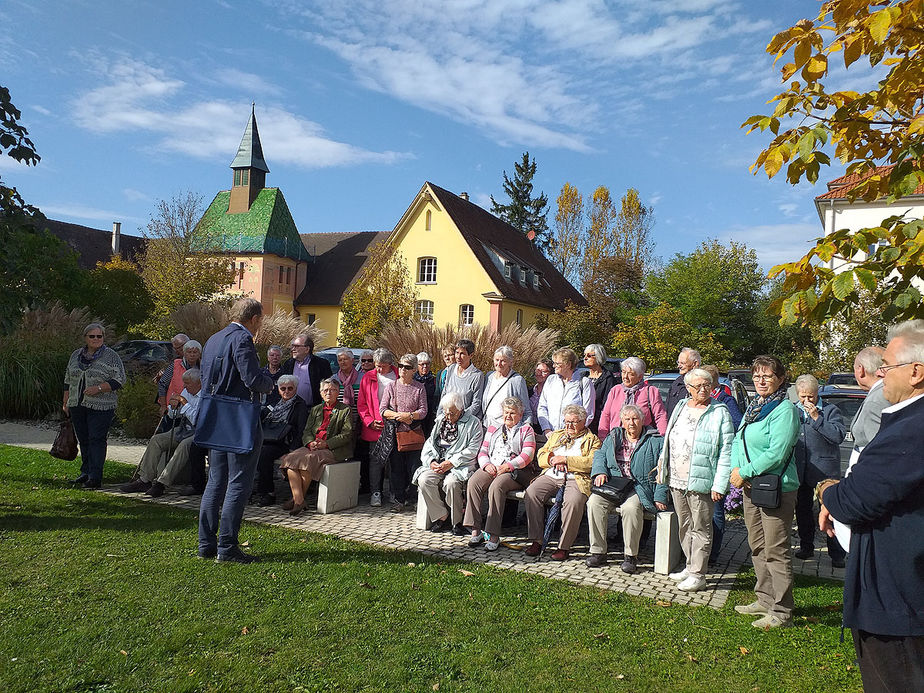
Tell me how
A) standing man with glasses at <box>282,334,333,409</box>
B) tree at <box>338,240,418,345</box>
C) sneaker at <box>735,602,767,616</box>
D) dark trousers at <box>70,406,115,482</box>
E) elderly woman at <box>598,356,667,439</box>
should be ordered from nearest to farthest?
sneaker at <box>735,602,767,616</box>
elderly woman at <box>598,356,667,439</box>
dark trousers at <box>70,406,115,482</box>
standing man with glasses at <box>282,334,333,409</box>
tree at <box>338,240,418,345</box>

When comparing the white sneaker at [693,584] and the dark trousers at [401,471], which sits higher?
the dark trousers at [401,471]

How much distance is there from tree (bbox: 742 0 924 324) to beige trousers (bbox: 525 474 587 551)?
128 inches

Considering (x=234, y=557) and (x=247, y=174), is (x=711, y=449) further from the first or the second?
(x=247, y=174)

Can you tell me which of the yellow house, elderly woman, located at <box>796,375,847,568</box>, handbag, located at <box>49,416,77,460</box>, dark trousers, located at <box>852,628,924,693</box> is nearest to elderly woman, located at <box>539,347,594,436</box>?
elderly woman, located at <box>796,375,847,568</box>

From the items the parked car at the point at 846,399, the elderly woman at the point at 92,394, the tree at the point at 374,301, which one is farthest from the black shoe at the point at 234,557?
the tree at the point at 374,301

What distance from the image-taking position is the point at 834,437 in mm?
→ 6246

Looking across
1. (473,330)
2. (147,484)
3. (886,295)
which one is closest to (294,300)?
(473,330)

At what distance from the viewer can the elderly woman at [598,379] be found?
24.0 feet

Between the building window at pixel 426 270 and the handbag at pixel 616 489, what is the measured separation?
2824 cm

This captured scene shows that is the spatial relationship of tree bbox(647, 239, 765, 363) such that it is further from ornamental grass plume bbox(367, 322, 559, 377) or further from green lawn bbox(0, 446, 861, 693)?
green lawn bbox(0, 446, 861, 693)

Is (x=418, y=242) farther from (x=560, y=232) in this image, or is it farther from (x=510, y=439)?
(x=510, y=439)

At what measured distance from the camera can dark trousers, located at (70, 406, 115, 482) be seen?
7.64m

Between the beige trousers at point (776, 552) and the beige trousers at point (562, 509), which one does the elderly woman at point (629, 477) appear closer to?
the beige trousers at point (562, 509)

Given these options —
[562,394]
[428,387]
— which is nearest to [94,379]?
[428,387]
